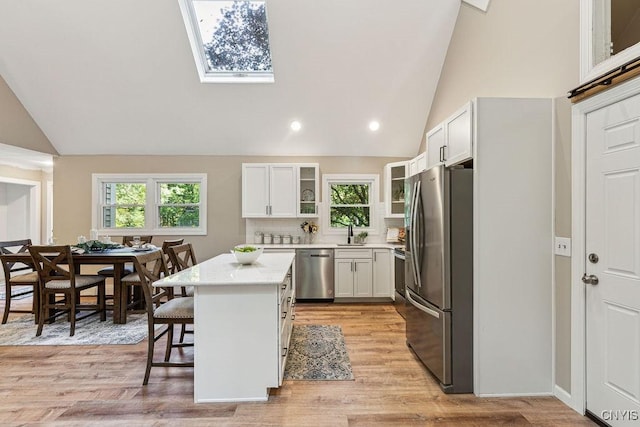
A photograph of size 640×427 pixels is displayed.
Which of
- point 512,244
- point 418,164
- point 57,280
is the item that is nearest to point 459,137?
point 512,244

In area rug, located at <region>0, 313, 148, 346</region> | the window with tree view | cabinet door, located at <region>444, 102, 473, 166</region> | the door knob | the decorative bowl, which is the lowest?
area rug, located at <region>0, 313, 148, 346</region>

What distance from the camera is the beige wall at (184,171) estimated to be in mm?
5629

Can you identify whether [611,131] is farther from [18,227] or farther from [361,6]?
[18,227]

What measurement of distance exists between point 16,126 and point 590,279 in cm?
707

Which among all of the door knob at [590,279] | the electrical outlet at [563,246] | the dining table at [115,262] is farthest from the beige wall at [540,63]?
the dining table at [115,262]

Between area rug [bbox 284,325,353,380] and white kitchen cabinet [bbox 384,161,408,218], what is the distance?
2255mm

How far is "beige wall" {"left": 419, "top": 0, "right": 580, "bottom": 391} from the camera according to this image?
7.73 feet

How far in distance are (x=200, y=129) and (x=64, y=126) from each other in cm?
214

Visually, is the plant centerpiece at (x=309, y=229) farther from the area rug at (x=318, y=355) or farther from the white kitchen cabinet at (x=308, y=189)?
the area rug at (x=318, y=355)

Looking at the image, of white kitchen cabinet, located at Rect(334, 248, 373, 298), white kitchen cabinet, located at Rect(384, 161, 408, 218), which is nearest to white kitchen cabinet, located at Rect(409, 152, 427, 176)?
white kitchen cabinet, located at Rect(384, 161, 408, 218)

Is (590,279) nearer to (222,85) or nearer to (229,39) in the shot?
(222,85)

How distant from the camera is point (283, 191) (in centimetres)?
532

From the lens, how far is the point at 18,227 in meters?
7.11

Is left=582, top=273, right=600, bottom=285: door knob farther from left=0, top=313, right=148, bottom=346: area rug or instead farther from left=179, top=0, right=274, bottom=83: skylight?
left=179, top=0, right=274, bottom=83: skylight
